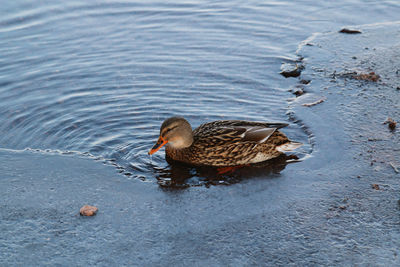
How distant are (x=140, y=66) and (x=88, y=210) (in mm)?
4580

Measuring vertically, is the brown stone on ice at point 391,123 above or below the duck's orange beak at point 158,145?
below

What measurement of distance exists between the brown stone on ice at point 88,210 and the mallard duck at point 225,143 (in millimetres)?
1390

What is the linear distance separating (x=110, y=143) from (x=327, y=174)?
277 centimetres

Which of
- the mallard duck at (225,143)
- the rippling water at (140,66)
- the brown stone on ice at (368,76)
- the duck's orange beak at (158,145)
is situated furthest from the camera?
the brown stone on ice at (368,76)

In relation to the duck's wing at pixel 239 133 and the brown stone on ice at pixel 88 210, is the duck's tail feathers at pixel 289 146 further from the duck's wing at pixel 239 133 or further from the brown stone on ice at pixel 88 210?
the brown stone on ice at pixel 88 210

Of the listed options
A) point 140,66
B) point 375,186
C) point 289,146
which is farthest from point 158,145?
point 140,66

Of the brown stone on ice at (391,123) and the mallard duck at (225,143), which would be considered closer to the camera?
the mallard duck at (225,143)

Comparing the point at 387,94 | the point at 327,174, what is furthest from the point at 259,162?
the point at 387,94

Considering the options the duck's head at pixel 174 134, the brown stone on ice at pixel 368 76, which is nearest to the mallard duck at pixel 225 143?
the duck's head at pixel 174 134

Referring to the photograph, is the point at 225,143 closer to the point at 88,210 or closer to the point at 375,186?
the point at 375,186

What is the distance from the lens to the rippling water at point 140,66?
7.02 m

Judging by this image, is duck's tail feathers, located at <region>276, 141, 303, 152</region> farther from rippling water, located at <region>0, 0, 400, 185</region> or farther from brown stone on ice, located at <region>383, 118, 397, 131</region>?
brown stone on ice, located at <region>383, 118, 397, 131</region>

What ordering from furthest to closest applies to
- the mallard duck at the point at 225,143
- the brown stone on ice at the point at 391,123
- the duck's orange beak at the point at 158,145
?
the brown stone on ice at the point at 391,123 → the mallard duck at the point at 225,143 → the duck's orange beak at the point at 158,145

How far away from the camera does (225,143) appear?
21.2 ft
